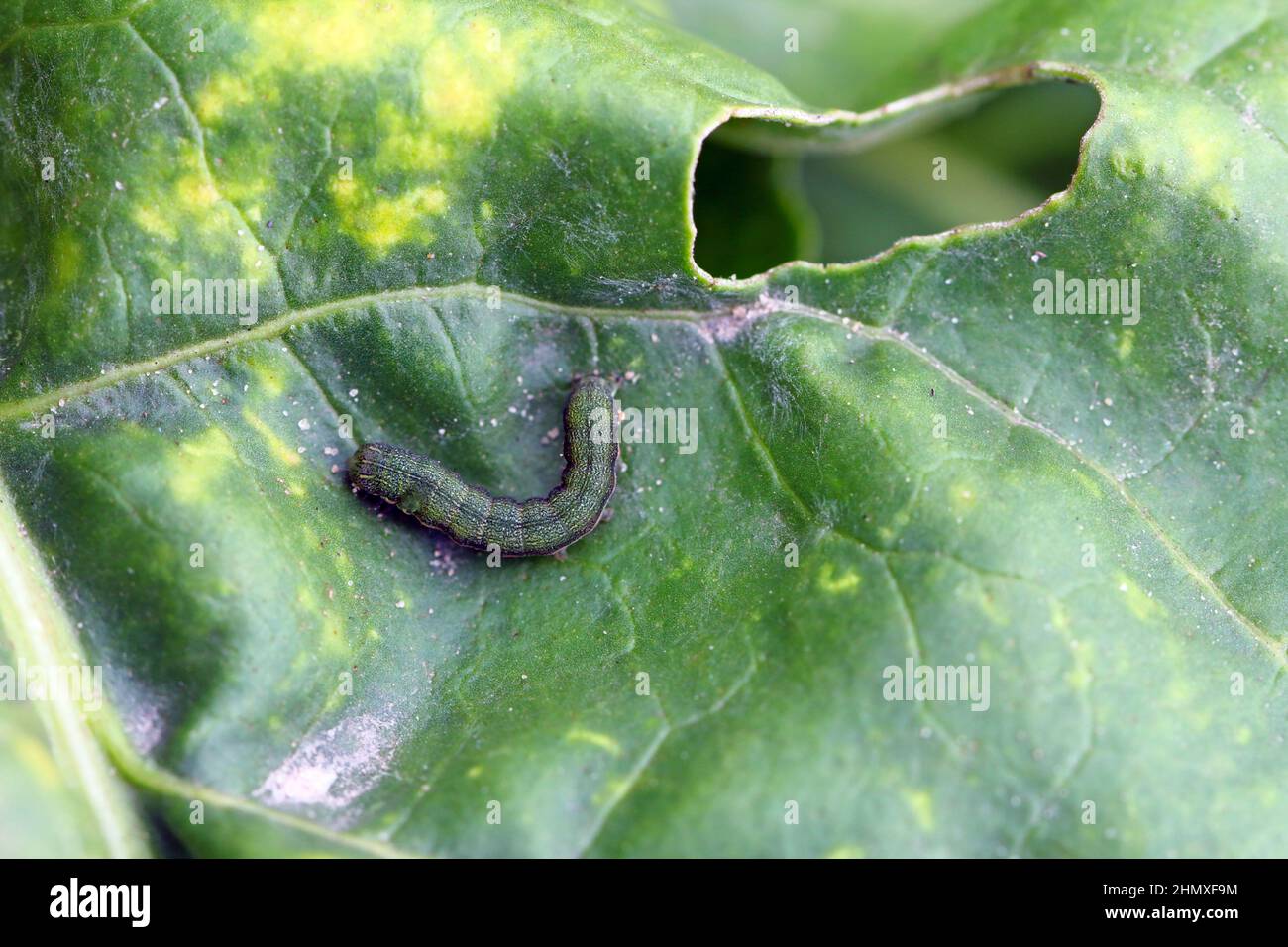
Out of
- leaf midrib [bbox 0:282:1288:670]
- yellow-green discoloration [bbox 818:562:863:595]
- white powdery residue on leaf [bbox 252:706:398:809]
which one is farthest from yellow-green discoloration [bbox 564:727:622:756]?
leaf midrib [bbox 0:282:1288:670]

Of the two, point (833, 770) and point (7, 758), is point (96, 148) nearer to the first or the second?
point (7, 758)

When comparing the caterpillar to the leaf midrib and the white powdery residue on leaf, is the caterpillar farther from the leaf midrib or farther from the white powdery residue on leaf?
the white powdery residue on leaf

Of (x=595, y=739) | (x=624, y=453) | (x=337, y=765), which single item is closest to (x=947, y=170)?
(x=624, y=453)

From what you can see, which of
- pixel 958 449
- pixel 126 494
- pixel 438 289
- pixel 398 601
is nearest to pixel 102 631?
pixel 126 494

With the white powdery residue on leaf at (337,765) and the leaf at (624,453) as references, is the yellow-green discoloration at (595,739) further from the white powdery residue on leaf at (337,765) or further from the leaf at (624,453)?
the white powdery residue on leaf at (337,765)

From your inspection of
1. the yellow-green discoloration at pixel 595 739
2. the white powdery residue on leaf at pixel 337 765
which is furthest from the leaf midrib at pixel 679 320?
the yellow-green discoloration at pixel 595 739

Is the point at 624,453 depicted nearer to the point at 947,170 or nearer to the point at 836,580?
the point at 836,580
